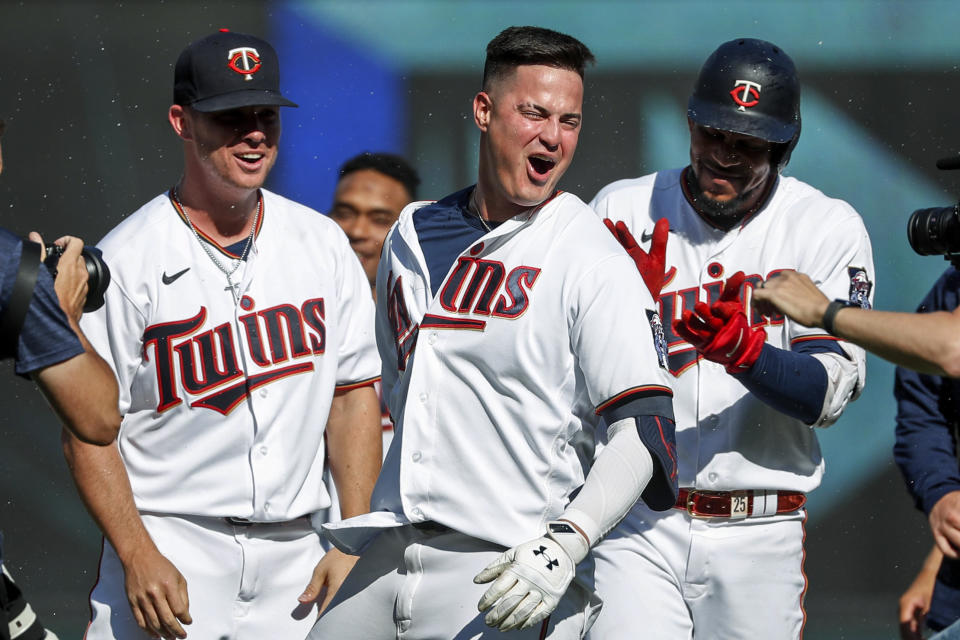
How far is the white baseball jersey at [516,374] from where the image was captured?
3064mm

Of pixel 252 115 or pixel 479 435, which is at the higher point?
pixel 252 115

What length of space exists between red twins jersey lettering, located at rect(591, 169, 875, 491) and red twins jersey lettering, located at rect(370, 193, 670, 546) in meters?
0.72

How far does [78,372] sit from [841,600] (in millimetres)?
3942

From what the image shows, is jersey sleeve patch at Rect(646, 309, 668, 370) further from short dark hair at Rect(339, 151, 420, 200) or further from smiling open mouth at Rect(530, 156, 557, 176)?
short dark hair at Rect(339, 151, 420, 200)

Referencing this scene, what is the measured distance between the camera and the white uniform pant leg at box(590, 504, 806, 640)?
379cm

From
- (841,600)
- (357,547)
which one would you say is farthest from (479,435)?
(841,600)

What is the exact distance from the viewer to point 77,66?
18.9ft

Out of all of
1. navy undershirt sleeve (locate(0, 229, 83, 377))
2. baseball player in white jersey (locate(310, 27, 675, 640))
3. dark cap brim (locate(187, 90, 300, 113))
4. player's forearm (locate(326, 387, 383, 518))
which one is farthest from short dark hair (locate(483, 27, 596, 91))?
navy undershirt sleeve (locate(0, 229, 83, 377))

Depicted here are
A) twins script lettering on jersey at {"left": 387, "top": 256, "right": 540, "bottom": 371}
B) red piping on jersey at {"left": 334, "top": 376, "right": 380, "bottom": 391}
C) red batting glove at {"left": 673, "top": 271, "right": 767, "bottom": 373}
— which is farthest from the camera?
red piping on jersey at {"left": 334, "top": 376, "right": 380, "bottom": 391}

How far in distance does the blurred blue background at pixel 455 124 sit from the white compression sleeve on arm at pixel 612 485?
9.73 ft

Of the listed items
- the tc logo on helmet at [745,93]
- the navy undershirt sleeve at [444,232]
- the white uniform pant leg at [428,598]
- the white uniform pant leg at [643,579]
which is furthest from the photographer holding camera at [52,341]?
the tc logo on helmet at [745,93]

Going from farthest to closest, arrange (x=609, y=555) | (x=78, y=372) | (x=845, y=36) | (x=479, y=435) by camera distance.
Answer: (x=845, y=36)
(x=609, y=555)
(x=479, y=435)
(x=78, y=372)

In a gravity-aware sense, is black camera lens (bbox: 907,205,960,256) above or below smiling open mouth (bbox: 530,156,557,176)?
below

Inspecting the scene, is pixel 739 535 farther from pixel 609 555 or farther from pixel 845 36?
pixel 845 36
